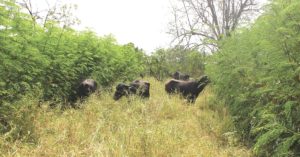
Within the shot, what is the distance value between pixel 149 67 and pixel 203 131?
13.8 metres

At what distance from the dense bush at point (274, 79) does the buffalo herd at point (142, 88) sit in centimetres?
316

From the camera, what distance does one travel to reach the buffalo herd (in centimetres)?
859

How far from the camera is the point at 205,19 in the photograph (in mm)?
24250

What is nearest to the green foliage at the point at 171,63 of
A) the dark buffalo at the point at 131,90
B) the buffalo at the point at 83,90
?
the dark buffalo at the point at 131,90

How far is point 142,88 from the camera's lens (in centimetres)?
886

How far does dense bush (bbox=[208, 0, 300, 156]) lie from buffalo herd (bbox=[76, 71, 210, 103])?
3160 mm

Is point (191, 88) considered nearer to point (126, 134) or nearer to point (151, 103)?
point (151, 103)

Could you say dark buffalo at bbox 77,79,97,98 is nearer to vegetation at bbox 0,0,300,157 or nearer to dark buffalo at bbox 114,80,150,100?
vegetation at bbox 0,0,300,157

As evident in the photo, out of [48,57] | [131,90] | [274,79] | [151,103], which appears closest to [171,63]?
[131,90]

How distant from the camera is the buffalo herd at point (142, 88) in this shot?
8586 mm

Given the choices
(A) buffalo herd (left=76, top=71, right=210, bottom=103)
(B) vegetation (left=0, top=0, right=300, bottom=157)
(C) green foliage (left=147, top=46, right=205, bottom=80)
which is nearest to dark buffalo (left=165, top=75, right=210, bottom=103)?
(A) buffalo herd (left=76, top=71, right=210, bottom=103)

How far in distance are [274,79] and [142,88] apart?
470 centimetres

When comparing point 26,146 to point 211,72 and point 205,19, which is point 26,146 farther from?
point 205,19

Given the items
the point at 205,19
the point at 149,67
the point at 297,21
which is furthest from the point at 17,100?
the point at 205,19
